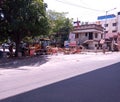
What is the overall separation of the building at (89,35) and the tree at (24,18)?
39957 mm

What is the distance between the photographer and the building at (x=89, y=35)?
70.3 metres

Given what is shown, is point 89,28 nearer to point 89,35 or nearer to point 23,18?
point 89,35

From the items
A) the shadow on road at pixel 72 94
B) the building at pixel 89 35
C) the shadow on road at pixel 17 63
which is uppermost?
the building at pixel 89 35

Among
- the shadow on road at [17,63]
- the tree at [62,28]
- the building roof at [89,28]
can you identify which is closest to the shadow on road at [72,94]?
the shadow on road at [17,63]

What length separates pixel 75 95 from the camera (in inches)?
389

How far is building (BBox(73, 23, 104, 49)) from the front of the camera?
70312 mm

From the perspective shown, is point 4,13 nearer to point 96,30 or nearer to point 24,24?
point 24,24

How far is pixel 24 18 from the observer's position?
95.9 ft

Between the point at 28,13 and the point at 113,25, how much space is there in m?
64.7

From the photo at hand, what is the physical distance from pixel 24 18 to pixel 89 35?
45197 mm

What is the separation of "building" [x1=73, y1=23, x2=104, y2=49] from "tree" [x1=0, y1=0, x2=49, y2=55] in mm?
39957

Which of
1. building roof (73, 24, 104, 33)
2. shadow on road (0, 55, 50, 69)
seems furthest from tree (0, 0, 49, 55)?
building roof (73, 24, 104, 33)

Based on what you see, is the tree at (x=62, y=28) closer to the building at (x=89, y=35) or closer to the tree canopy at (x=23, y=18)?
the building at (x=89, y=35)

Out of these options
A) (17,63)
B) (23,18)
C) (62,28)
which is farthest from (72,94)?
(62,28)
